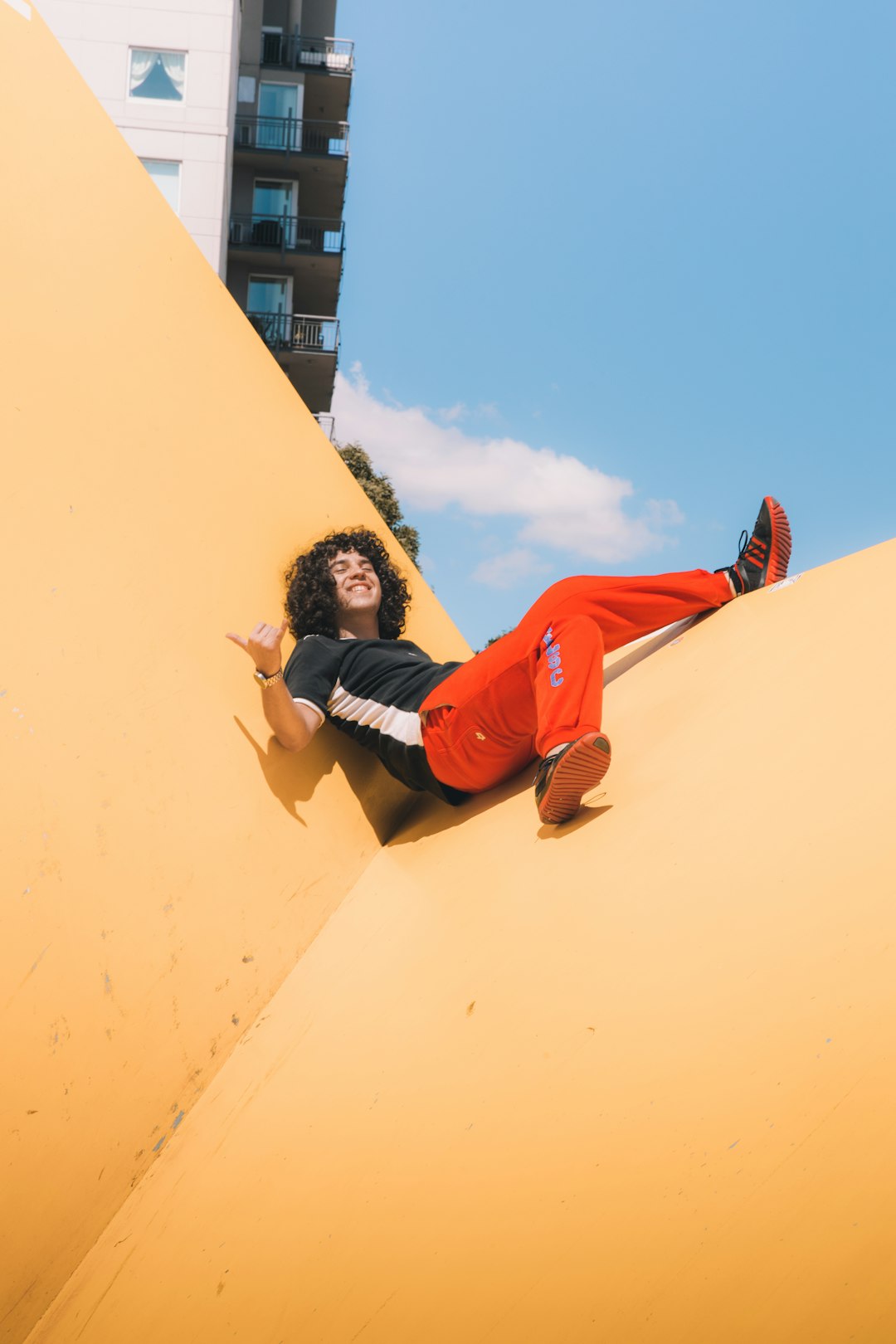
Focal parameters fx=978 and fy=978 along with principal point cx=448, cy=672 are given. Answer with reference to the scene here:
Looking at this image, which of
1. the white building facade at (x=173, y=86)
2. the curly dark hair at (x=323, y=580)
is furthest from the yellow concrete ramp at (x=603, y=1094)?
the white building facade at (x=173, y=86)

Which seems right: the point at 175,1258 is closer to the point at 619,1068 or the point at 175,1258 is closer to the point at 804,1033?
the point at 619,1068

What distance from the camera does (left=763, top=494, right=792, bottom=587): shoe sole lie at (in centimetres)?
207

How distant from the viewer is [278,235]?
1341 centimetres

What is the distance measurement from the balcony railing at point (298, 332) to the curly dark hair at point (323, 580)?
11.4m

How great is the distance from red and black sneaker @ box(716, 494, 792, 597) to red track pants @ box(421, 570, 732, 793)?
15cm

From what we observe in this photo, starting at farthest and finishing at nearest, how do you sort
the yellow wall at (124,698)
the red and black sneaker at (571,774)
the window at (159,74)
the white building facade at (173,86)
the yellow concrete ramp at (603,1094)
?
1. the window at (159,74)
2. the white building facade at (173,86)
3. the red and black sneaker at (571,774)
4. the yellow wall at (124,698)
5. the yellow concrete ramp at (603,1094)

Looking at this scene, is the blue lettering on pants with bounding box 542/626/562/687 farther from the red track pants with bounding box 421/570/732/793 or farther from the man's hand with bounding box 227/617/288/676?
the man's hand with bounding box 227/617/288/676

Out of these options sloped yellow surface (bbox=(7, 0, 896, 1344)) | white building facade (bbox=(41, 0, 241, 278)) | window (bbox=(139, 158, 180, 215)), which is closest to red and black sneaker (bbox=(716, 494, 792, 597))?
sloped yellow surface (bbox=(7, 0, 896, 1344))

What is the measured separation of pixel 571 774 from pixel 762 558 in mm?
873

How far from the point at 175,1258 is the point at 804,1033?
0.78 metres

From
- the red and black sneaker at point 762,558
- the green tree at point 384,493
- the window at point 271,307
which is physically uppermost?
the window at point 271,307

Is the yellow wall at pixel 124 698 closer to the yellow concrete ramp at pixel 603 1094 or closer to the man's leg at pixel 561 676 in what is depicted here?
the yellow concrete ramp at pixel 603 1094

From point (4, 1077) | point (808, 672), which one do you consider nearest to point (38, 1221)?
point (4, 1077)

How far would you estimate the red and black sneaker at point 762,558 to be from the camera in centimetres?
207
